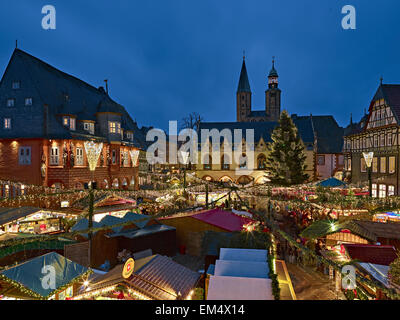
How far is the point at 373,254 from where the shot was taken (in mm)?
9336

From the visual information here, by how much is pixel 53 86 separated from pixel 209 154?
28.6m

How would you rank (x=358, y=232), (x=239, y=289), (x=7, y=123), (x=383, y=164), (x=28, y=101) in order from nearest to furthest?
(x=239, y=289), (x=358, y=232), (x=28, y=101), (x=7, y=123), (x=383, y=164)

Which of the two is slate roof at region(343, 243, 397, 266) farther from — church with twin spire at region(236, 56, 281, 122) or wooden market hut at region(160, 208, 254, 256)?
church with twin spire at region(236, 56, 281, 122)

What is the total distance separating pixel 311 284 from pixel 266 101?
76.1m

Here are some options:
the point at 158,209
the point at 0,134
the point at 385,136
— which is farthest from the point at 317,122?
the point at 0,134

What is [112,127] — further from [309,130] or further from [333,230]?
[309,130]

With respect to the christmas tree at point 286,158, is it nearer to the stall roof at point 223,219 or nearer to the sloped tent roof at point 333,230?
the stall roof at point 223,219

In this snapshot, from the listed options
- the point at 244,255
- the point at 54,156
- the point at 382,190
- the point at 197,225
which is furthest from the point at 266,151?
the point at 244,255

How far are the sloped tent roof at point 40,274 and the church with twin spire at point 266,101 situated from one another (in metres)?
77.8

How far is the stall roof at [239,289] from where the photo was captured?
18.9 ft
